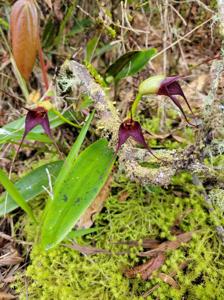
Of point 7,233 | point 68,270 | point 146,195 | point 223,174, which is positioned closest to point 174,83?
point 223,174

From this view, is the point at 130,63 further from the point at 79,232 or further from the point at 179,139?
the point at 79,232

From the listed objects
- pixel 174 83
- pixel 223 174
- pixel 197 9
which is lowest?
pixel 223 174

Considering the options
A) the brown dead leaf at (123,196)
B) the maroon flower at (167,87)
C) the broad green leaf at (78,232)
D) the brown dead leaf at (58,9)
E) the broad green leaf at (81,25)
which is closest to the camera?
the maroon flower at (167,87)

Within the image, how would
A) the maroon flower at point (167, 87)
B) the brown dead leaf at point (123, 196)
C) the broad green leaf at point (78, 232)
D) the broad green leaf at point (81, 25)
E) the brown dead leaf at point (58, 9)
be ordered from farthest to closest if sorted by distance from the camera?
the broad green leaf at point (81, 25) < the brown dead leaf at point (58, 9) < the brown dead leaf at point (123, 196) < the broad green leaf at point (78, 232) < the maroon flower at point (167, 87)

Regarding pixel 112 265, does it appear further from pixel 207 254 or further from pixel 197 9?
pixel 197 9

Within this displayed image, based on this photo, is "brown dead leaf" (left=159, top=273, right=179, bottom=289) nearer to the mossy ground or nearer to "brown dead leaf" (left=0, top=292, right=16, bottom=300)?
the mossy ground

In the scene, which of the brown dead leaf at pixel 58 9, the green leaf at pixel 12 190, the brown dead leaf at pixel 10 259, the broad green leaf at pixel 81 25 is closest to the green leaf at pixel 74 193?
the green leaf at pixel 12 190

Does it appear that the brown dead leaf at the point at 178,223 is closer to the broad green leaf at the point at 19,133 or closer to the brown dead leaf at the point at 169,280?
the brown dead leaf at the point at 169,280
